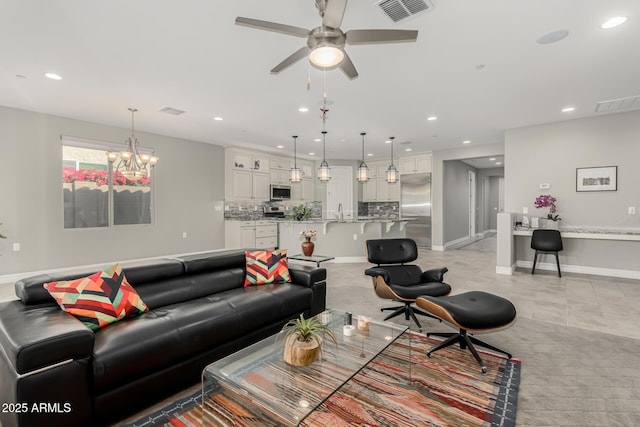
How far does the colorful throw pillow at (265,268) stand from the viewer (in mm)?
3113

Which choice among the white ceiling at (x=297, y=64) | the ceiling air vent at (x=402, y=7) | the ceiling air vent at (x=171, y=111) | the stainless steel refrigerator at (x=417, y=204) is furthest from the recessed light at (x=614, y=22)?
the stainless steel refrigerator at (x=417, y=204)

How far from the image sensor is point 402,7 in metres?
2.37

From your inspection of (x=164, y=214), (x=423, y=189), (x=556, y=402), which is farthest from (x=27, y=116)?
(x=423, y=189)

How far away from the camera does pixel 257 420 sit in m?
1.70

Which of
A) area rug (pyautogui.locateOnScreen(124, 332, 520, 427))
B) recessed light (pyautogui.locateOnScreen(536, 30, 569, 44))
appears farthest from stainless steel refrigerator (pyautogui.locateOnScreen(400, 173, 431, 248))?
area rug (pyautogui.locateOnScreen(124, 332, 520, 427))

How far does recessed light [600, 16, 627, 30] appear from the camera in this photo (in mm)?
2559

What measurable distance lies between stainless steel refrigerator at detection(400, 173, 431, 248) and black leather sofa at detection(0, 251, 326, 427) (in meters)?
6.57

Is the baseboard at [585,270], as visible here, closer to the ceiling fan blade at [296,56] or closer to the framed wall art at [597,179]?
the framed wall art at [597,179]

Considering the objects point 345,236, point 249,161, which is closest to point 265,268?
point 345,236

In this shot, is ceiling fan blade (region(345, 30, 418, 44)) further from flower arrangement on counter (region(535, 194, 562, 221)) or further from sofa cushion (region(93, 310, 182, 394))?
flower arrangement on counter (region(535, 194, 562, 221))

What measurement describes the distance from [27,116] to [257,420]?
6.13 m

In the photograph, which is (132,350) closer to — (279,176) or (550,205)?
(550,205)

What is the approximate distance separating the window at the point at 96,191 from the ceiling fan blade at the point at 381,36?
5.73 meters

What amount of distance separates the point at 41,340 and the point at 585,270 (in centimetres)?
733
